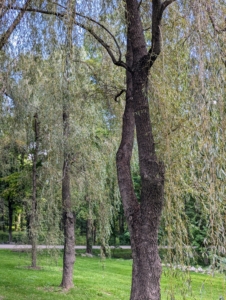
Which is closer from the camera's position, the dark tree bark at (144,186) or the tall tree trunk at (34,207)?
the dark tree bark at (144,186)

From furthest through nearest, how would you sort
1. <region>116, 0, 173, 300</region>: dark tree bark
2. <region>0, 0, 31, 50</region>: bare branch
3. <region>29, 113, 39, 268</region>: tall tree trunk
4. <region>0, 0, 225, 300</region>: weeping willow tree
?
1. <region>29, 113, 39, 268</region>: tall tree trunk
2. <region>0, 0, 31, 50</region>: bare branch
3. <region>116, 0, 173, 300</region>: dark tree bark
4. <region>0, 0, 225, 300</region>: weeping willow tree

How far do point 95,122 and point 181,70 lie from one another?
3.81m

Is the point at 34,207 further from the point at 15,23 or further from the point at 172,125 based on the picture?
the point at 172,125

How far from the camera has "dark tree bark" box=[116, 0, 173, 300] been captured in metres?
2.80

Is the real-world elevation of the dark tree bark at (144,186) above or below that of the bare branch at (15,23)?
below

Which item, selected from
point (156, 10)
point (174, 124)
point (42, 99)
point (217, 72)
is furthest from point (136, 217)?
point (42, 99)

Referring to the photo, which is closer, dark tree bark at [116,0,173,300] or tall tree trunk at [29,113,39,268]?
dark tree bark at [116,0,173,300]

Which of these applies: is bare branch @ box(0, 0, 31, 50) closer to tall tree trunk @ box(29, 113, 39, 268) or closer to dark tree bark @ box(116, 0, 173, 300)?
dark tree bark @ box(116, 0, 173, 300)

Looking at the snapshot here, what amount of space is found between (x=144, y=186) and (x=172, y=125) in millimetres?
569

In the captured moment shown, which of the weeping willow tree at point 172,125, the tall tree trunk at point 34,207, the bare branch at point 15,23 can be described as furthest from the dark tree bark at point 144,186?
the tall tree trunk at point 34,207

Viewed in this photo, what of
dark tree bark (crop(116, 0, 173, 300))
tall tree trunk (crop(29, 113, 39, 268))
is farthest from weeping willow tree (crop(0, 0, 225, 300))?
tall tree trunk (crop(29, 113, 39, 268))

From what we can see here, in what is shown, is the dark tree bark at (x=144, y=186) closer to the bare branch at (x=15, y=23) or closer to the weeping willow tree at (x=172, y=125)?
the weeping willow tree at (x=172, y=125)

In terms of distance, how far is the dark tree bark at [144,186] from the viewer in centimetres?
280

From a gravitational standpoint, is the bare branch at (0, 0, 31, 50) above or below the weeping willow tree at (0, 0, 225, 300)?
above
